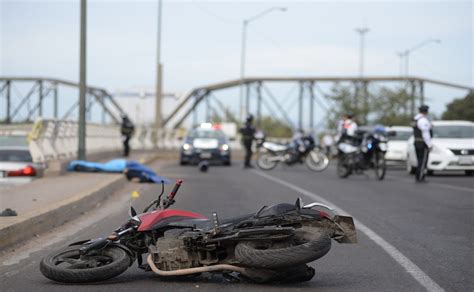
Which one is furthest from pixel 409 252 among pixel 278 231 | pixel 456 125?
pixel 456 125

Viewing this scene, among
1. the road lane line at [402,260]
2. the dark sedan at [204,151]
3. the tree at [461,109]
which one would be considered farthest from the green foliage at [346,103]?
the road lane line at [402,260]

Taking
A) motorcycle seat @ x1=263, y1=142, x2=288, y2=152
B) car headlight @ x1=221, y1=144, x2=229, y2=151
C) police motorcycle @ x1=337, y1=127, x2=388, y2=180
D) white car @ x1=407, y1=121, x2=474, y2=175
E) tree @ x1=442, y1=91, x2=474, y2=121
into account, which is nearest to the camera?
police motorcycle @ x1=337, y1=127, x2=388, y2=180

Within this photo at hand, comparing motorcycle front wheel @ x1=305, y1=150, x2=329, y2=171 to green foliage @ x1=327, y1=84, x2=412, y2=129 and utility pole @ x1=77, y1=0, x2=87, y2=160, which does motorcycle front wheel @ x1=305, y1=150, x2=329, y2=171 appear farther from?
green foliage @ x1=327, y1=84, x2=412, y2=129

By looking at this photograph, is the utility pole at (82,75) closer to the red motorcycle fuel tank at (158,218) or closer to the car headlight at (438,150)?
the car headlight at (438,150)

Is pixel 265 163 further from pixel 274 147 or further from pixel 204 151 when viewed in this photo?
pixel 204 151

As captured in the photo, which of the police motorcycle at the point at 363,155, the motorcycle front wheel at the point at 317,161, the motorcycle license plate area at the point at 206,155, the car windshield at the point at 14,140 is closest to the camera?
the car windshield at the point at 14,140

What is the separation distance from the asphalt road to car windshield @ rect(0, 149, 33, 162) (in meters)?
2.31

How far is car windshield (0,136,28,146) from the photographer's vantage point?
67.1ft

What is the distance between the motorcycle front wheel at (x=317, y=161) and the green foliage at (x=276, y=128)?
3368 inches

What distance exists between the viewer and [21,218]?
420 inches

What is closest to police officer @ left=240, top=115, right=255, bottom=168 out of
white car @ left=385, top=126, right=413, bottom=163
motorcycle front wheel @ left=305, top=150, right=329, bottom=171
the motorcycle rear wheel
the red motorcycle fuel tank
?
motorcycle front wheel @ left=305, top=150, right=329, bottom=171

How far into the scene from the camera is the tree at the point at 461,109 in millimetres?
39359

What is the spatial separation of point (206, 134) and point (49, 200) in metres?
21.2

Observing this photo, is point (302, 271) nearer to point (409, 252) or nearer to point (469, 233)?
point (409, 252)
